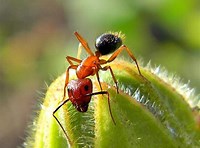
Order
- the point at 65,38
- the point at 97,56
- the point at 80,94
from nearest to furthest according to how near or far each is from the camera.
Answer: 1. the point at 80,94
2. the point at 97,56
3. the point at 65,38

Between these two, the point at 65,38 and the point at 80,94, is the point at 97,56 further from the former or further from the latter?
the point at 65,38

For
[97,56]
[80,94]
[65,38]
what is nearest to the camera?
[80,94]

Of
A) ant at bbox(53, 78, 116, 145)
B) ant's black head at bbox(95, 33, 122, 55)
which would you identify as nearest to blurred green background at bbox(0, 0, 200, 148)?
ant's black head at bbox(95, 33, 122, 55)

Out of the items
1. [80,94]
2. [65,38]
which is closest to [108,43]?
[80,94]

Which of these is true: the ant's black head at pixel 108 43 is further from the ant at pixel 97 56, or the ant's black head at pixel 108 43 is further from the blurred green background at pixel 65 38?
the blurred green background at pixel 65 38

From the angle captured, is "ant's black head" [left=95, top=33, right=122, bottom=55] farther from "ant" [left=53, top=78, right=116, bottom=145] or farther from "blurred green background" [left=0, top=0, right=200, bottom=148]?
"blurred green background" [left=0, top=0, right=200, bottom=148]

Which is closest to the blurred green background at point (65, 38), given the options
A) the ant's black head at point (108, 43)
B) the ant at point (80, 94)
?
the ant's black head at point (108, 43)
